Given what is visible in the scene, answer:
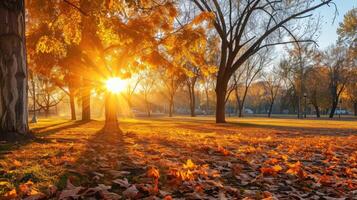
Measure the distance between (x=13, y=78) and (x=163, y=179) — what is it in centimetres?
381

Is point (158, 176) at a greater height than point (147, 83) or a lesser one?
lesser

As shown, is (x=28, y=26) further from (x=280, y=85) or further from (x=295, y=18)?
(x=280, y=85)

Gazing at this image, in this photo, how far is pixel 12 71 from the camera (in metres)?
5.95

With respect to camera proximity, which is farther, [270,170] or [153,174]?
[270,170]

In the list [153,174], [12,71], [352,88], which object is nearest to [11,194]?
[153,174]

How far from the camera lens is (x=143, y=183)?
3.50m

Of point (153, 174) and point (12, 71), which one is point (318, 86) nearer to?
point (12, 71)

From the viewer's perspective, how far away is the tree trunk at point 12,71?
5.86 m

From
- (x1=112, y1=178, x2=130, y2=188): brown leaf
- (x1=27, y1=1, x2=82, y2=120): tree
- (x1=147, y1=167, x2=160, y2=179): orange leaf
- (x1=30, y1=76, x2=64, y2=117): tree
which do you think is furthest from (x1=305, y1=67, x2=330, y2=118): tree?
(x1=112, y1=178, x2=130, y2=188): brown leaf

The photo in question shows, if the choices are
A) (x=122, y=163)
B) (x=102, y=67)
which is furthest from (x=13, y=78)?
(x=102, y=67)

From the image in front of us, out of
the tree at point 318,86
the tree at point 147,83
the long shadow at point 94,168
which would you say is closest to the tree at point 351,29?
the tree at point 318,86

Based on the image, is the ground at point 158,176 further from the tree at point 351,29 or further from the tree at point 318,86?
the tree at point 318,86

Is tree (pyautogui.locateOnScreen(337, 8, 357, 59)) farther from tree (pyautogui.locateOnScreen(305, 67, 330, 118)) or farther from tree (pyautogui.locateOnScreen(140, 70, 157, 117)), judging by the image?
tree (pyautogui.locateOnScreen(140, 70, 157, 117))

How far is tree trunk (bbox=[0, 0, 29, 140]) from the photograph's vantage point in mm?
5863
